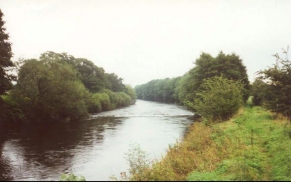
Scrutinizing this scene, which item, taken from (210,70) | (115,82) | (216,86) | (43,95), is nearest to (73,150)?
(216,86)

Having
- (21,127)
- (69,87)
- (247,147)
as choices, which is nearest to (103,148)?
(247,147)

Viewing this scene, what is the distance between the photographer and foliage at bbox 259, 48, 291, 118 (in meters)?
31.6

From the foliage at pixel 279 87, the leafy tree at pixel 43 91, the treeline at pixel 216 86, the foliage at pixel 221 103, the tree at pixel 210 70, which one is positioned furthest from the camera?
the tree at pixel 210 70

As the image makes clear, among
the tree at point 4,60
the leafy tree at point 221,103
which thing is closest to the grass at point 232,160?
the leafy tree at point 221,103

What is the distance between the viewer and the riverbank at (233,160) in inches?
569

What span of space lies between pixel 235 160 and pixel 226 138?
6612mm

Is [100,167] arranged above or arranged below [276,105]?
below

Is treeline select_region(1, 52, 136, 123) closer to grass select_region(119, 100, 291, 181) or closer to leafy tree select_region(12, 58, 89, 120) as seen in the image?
leafy tree select_region(12, 58, 89, 120)

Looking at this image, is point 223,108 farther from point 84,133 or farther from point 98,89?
point 98,89

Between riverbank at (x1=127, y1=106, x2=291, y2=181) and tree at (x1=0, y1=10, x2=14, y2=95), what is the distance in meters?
25.9

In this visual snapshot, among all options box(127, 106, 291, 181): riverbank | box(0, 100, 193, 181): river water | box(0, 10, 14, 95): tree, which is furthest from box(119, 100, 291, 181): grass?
box(0, 10, 14, 95): tree

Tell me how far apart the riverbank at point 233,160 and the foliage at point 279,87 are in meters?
6.30

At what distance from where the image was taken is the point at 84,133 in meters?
37.8

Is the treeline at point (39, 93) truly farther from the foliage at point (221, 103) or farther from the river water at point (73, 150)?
the foliage at point (221, 103)
